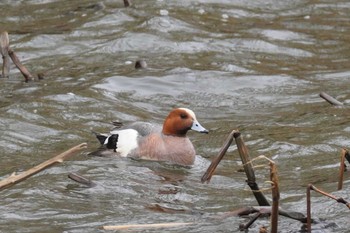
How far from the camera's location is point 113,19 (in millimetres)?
15234

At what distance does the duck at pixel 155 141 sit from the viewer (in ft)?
32.6

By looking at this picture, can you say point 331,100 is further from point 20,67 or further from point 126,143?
point 20,67

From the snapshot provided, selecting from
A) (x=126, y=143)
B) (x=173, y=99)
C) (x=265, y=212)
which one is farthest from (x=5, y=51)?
(x=265, y=212)

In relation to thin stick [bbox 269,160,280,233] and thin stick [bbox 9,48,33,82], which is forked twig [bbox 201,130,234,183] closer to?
thin stick [bbox 269,160,280,233]

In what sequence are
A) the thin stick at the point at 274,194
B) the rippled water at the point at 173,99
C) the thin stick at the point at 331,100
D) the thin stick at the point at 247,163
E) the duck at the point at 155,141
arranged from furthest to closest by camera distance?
the thin stick at the point at 331,100 < the duck at the point at 155,141 < the rippled water at the point at 173,99 < the thin stick at the point at 247,163 < the thin stick at the point at 274,194

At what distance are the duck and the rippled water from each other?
0.51ft

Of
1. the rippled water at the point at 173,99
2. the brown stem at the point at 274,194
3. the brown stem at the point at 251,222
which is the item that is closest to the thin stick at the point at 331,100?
the rippled water at the point at 173,99

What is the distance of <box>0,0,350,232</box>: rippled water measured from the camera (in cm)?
794

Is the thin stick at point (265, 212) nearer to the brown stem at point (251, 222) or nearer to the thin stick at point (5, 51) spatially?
the brown stem at point (251, 222)

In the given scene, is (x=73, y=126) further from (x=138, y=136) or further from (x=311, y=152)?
(x=311, y=152)

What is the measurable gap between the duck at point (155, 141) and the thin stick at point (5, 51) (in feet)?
7.29

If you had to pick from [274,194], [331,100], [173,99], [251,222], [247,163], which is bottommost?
[173,99]

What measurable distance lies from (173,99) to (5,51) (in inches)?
76.4

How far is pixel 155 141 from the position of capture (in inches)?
393
